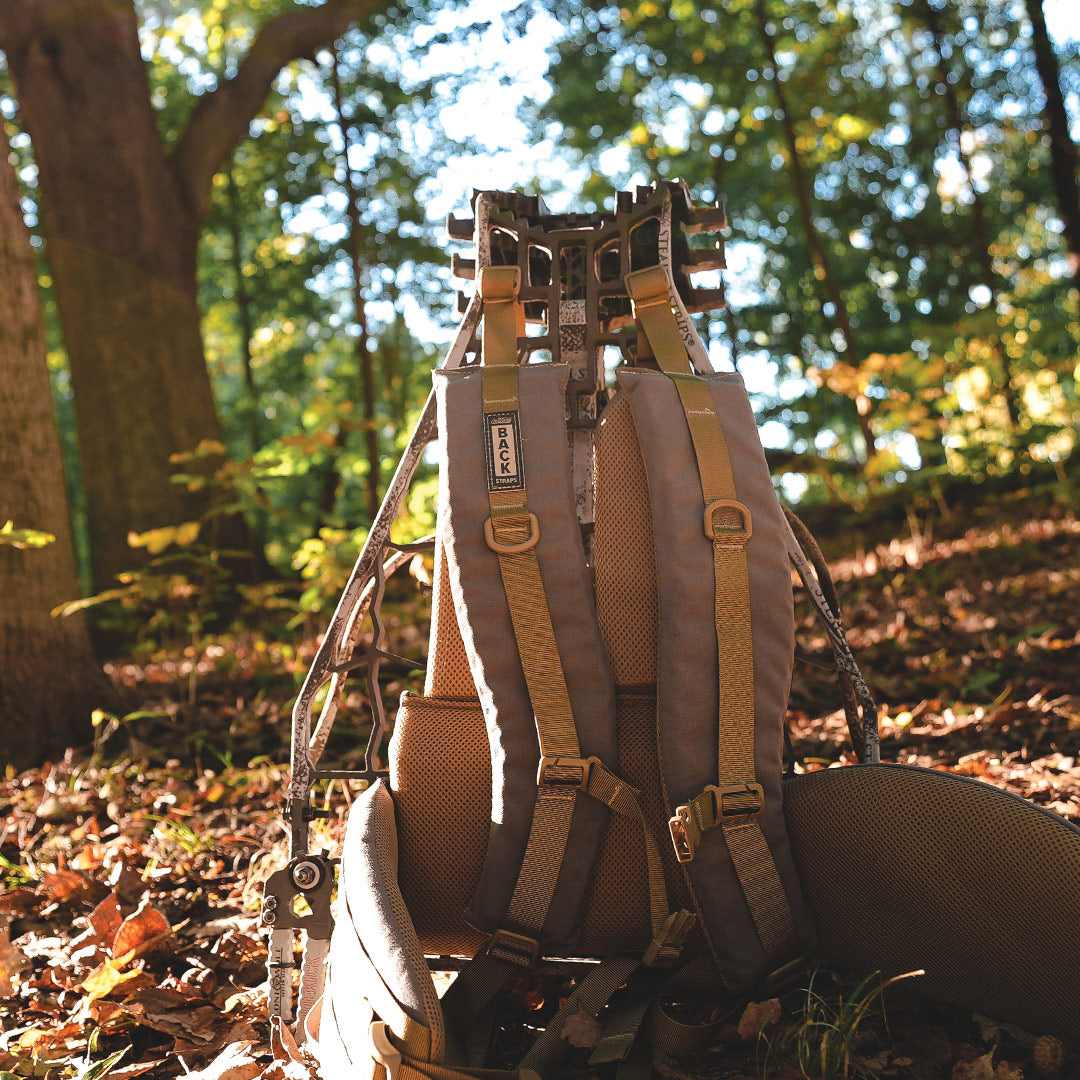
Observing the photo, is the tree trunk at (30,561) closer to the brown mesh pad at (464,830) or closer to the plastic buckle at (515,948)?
the brown mesh pad at (464,830)

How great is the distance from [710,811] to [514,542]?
587 millimetres

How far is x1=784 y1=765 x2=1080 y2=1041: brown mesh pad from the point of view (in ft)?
4.51

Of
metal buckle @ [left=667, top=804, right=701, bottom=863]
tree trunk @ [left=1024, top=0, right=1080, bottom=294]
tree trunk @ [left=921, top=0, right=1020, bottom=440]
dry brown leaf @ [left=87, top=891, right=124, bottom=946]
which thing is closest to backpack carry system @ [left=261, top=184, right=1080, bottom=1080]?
metal buckle @ [left=667, top=804, right=701, bottom=863]

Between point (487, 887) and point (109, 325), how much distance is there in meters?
5.38

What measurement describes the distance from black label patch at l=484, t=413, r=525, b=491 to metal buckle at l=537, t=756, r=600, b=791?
20.0 inches

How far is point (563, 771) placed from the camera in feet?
5.10

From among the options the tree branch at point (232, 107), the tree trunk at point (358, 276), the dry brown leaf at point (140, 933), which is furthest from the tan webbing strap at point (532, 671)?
the tree trunk at point (358, 276)

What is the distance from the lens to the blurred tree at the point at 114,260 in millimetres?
5617

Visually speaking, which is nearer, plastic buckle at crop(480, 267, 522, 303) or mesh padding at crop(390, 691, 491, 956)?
mesh padding at crop(390, 691, 491, 956)

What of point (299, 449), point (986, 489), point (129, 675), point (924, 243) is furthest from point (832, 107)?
point (129, 675)

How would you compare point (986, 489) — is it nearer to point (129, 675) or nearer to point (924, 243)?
point (129, 675)

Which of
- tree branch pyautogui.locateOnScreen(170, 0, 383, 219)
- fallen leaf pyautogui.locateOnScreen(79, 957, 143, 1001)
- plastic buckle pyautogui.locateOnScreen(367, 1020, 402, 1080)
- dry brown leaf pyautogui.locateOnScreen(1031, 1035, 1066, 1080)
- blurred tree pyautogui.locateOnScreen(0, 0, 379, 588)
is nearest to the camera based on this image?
plastic buckle pyautogui.locateOnScreen(367, 1020, 402, 1080)

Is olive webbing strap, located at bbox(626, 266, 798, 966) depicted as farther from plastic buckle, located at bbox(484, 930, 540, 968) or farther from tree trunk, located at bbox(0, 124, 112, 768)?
tree trunk, located at bbox(0, 124, 112, 768)

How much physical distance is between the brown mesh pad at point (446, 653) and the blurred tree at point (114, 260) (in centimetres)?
418
